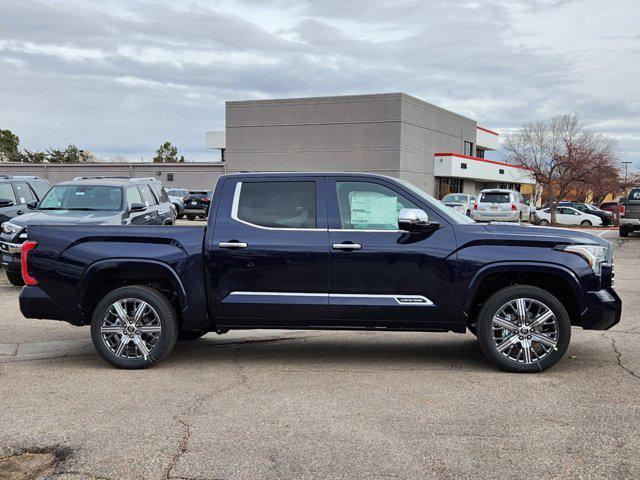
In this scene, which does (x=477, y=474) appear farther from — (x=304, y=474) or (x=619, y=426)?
(x=619, y=426)

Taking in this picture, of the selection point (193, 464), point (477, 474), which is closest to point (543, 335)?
point (477, 474)

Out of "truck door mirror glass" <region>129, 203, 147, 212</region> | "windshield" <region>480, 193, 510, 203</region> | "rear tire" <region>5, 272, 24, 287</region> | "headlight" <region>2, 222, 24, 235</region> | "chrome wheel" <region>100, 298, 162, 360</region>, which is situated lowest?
"rear tire" <region>5, 272, 24, 287</region>

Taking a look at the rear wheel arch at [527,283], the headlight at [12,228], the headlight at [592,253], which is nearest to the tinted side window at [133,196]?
the headlight at [12,228]

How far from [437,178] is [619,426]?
194ft

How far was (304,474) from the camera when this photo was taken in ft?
12.9

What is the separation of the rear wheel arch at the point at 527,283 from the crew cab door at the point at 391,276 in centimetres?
28

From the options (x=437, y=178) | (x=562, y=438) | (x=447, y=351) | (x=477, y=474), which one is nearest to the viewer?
(x=477, y=474)

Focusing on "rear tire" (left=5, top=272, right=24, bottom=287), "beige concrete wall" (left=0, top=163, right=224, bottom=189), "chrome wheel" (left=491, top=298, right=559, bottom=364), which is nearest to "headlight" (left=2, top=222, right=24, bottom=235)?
"rear tire" (left=5, top=272, right=24, bottom=287)

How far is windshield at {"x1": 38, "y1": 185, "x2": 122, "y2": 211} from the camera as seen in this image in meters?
12.2

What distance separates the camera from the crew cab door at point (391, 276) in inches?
240

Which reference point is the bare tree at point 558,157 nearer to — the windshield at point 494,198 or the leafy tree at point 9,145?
the windshield at point 494,198

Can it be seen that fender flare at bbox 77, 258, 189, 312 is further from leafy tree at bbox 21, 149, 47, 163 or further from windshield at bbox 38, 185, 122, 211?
leafy tree at bbox 21, 149, 47, 163

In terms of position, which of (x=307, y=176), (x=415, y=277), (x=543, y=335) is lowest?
(x=543, y=335)

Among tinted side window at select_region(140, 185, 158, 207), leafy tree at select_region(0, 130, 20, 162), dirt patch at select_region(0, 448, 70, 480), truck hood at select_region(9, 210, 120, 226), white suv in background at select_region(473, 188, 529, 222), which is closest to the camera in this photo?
dirt patch at select_region(0, 448, 70, 480)
